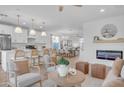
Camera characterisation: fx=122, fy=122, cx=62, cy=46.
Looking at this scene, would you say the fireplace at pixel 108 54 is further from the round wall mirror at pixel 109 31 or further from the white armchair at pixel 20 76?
the white armchair at pixel 20 76

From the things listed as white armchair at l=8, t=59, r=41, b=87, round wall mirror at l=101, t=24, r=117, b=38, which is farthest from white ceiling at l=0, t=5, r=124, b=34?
white armchair at l=8, t=59, r=41, b=87

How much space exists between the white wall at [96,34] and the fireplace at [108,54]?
15 cm

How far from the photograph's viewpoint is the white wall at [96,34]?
217 inches

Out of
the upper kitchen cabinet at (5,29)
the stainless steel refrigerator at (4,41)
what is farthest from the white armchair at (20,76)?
the upper kitchen cabinet at (5,29)

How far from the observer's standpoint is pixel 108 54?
5836mm

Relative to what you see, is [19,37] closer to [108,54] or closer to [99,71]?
[108,54]

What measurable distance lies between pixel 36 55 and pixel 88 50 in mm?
2818

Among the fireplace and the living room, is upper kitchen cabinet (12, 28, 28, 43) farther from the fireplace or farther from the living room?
the fireplace

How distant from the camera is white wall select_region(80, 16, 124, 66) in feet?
18.1

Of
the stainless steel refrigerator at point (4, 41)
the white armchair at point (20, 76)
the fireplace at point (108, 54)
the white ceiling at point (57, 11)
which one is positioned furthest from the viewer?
the stainless steel refrigerator at point (4, 41)
